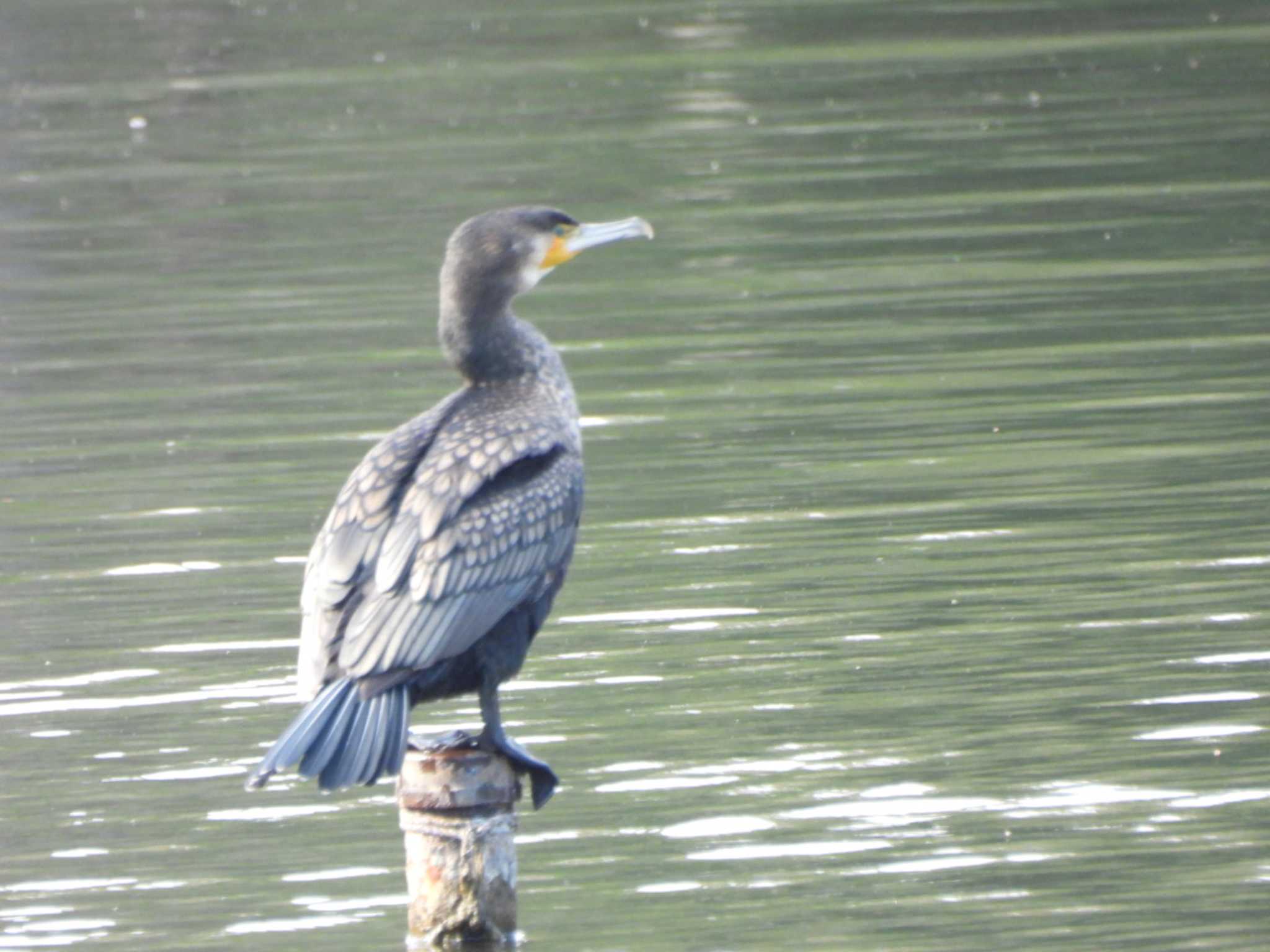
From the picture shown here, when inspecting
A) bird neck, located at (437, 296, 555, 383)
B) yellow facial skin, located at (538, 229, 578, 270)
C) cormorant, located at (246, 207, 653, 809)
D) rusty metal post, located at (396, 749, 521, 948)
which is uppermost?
yellow facial skin, located at (538, 229, 578, 270)

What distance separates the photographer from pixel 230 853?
20.2ft

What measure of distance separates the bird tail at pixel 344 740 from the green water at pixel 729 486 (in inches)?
25.6

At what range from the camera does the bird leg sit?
539cm

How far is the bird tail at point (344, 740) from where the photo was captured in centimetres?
497

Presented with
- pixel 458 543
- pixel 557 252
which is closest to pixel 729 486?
pixel 557 252

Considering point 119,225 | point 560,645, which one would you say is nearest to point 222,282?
point 119,225

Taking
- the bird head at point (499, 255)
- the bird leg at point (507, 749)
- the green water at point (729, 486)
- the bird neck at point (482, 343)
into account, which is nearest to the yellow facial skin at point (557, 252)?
the bird head at point (499, 255)

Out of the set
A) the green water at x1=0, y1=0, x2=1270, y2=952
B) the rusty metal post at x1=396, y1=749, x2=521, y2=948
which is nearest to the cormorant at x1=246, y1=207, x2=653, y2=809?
the rusty metal post at x1=396, y1=749, x2=521, y2=948

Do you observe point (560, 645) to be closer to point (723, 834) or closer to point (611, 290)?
point (723, 834)

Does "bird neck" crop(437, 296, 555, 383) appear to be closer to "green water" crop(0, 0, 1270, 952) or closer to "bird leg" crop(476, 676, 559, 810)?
"bird leg" crop(476, 676, 559, 810)

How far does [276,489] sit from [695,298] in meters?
3.50

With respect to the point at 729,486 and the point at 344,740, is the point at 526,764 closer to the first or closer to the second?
the point at 344,740

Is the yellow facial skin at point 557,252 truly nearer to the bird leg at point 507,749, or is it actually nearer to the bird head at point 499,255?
the bird head at point 499,255

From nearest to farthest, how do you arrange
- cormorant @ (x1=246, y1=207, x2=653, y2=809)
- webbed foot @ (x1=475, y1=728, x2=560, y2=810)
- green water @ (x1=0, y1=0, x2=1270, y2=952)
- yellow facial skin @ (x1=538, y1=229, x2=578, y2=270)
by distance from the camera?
cormorant @ (x1=246, y1=207, x2=653, y2=809) < webbed foot @ (x1=475, y1=728, x2=560, y2=810) < green water @ (x1=0, y1=0, x2=1270, y2=952) < yellow facial skin @ (x1=538, y1=229, x2=578, y2=270)
